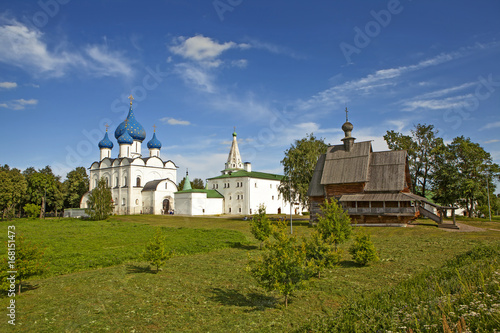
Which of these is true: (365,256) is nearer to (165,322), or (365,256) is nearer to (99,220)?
(165,322)

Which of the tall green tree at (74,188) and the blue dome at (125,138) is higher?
the blue dome at (125,138)

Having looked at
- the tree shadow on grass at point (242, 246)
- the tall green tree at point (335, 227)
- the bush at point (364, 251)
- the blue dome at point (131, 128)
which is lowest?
the tree shadow on grass at point (242, 246)

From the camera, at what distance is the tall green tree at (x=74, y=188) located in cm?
6644

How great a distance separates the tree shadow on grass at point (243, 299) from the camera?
9.23 m

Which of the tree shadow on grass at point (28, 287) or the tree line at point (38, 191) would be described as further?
the tree line at point (38, 191)

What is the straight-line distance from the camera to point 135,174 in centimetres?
5944

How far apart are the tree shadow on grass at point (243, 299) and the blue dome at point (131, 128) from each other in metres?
57.5

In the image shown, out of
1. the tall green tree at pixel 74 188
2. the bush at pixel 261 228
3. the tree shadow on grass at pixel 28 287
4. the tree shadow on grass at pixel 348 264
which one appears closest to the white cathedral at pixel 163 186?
the tall green tree at pixel 74 188

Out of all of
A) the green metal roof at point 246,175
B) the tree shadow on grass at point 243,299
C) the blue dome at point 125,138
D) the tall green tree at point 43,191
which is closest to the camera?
the tree shadow on grass at point 243,299

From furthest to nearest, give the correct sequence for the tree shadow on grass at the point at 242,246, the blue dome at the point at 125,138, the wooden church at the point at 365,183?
the blue dome at the point at 125,138 < the wooden church at the point at 365,183 < the tree shadow on grass at the point at 242,246

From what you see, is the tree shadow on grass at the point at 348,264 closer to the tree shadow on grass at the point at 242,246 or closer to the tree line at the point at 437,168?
the tree shadow on grass at the point at 242,246

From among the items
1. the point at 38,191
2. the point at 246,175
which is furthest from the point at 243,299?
the point at 38,191

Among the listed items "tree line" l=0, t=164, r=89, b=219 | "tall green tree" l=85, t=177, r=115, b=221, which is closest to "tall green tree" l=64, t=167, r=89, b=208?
"tree line" l=0, t=164, r=89, b=219

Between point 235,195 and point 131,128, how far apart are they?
82.1 ft
